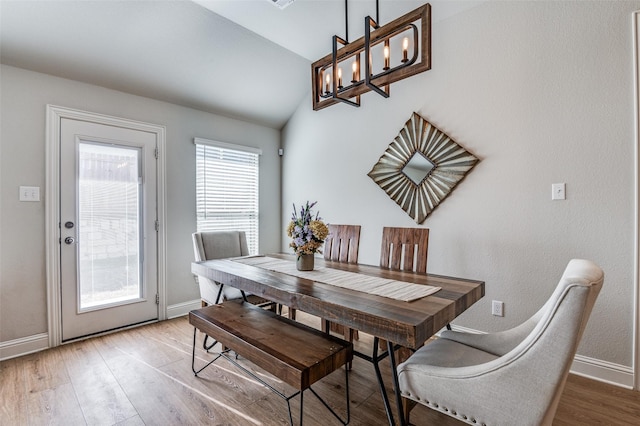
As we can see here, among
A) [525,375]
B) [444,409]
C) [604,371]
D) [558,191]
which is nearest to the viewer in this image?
[525,375]

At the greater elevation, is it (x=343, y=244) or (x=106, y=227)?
(x=106, y=227)

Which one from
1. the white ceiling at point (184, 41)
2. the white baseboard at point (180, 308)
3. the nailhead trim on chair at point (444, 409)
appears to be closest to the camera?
the nailhead trim on chair at point (444, 409)

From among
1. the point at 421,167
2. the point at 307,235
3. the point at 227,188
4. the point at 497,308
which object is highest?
the point at 421,167

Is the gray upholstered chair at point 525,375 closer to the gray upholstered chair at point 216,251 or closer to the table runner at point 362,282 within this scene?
the table runner at point 362,282

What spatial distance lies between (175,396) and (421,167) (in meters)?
2.77

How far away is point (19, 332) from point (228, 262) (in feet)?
6.15

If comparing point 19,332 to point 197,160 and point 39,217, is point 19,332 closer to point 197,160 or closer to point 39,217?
point 39,217

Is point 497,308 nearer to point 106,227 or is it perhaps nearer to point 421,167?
point 421,167

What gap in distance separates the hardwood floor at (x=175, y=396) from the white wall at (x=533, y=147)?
1.77ft

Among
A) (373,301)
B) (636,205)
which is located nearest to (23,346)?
(373,301)

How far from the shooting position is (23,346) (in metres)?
2.57

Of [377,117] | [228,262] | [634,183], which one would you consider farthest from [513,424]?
[377,117]

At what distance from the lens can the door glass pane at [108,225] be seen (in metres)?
2.89

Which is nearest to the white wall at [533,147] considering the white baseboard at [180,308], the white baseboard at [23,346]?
the white baseboard at [180,308]
